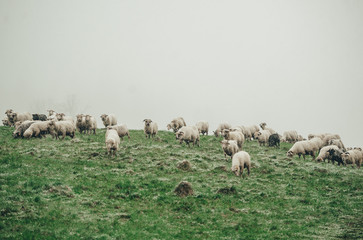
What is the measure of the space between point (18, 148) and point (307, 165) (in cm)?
2613

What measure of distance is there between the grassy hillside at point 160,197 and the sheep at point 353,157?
456 centimetres

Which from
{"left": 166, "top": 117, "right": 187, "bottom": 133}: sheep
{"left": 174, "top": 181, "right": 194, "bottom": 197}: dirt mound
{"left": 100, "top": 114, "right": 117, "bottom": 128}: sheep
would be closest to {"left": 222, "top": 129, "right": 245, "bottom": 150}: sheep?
{"left": 166, "top": 117, "right": 187, "bottom": 133}: sheep

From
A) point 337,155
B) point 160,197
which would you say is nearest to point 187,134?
point 337,155

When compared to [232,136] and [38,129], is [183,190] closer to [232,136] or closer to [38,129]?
[232,136]

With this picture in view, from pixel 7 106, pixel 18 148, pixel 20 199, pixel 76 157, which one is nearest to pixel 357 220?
pixel 20 199

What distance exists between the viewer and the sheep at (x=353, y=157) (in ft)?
104

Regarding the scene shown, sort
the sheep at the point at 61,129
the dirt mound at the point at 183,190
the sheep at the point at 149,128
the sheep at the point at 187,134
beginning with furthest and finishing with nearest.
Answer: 1. the sheep at the point at 149,128
2. the sheep at the point at 187,134
3. the sheep at the point at 61,129
4. the dirt mound at the point at 183,190

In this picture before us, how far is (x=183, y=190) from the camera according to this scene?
18.7 metres

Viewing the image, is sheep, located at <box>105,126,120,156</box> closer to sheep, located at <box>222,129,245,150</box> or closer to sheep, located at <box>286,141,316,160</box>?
sheep, located at <box>222,129,245,150</box>

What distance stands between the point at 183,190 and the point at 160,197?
159 cm

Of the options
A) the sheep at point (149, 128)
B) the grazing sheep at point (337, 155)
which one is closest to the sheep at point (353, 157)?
the grazing sheep at point (337, 155)

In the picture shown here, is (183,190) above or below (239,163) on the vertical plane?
below

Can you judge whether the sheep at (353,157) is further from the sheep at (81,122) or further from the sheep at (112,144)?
the sheep at (81,122)

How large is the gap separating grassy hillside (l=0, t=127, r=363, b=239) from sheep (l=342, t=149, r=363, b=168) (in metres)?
4.56
